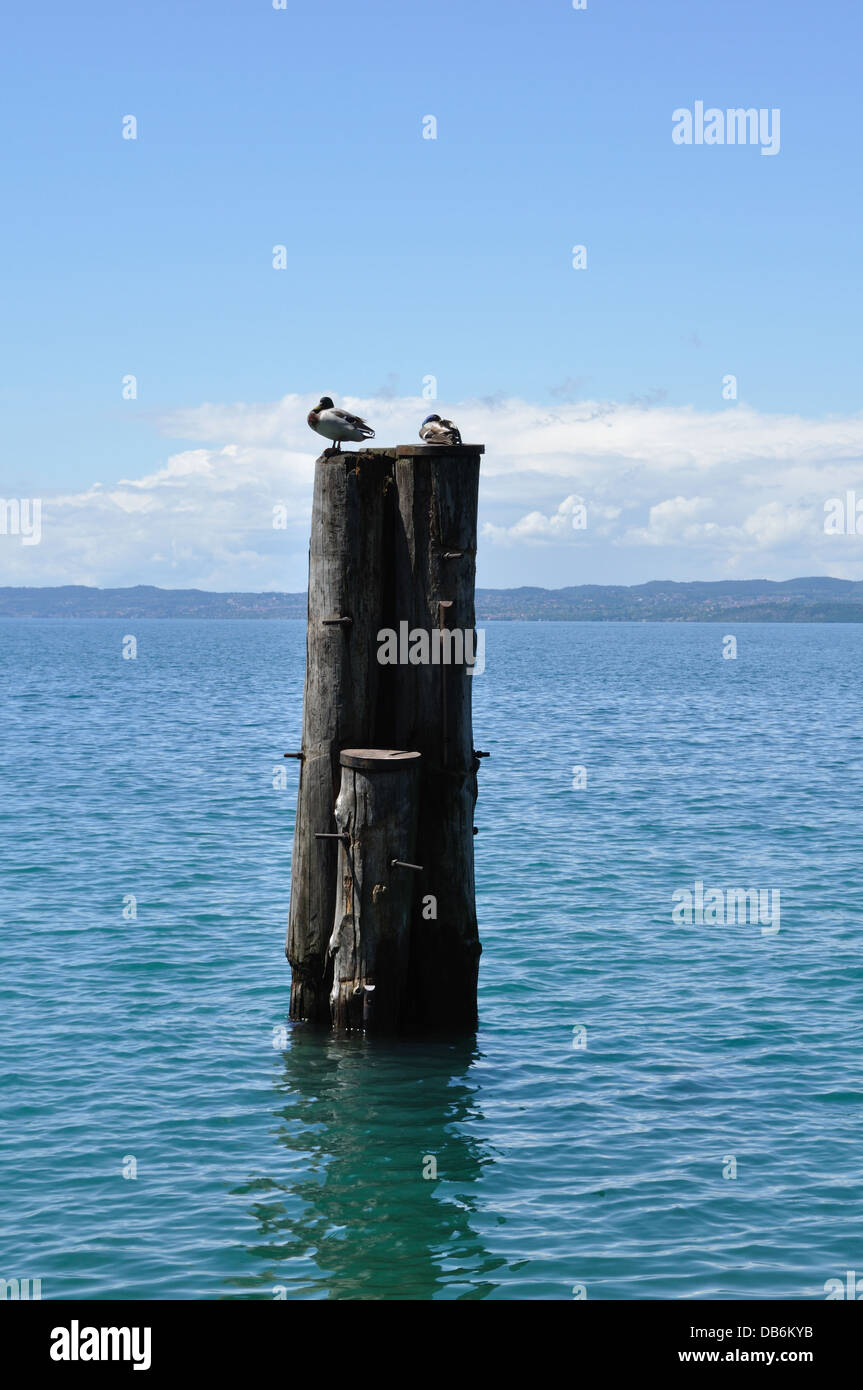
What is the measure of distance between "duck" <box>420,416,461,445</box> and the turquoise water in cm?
578

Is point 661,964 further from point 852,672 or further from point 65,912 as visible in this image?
point 852,672

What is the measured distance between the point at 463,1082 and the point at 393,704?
365cm

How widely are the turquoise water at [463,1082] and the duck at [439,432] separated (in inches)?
228

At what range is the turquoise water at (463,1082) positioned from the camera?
406 inches

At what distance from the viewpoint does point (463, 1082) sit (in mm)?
13492

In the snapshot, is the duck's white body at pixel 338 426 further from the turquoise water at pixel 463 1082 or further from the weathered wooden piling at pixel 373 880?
the turquoise water at pixel 463 1082

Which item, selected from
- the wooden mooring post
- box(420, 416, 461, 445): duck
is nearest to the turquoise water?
the wooden mooring post

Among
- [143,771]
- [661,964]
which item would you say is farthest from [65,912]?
[143,771]

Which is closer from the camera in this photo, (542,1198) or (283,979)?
(542,1198)

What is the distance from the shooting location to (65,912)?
20781mm

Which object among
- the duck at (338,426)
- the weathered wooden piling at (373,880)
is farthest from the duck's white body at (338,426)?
the weathered wooden piling at (373,880)

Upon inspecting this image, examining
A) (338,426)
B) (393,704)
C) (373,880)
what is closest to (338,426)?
(338,426)

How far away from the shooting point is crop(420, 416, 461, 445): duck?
534 inches
